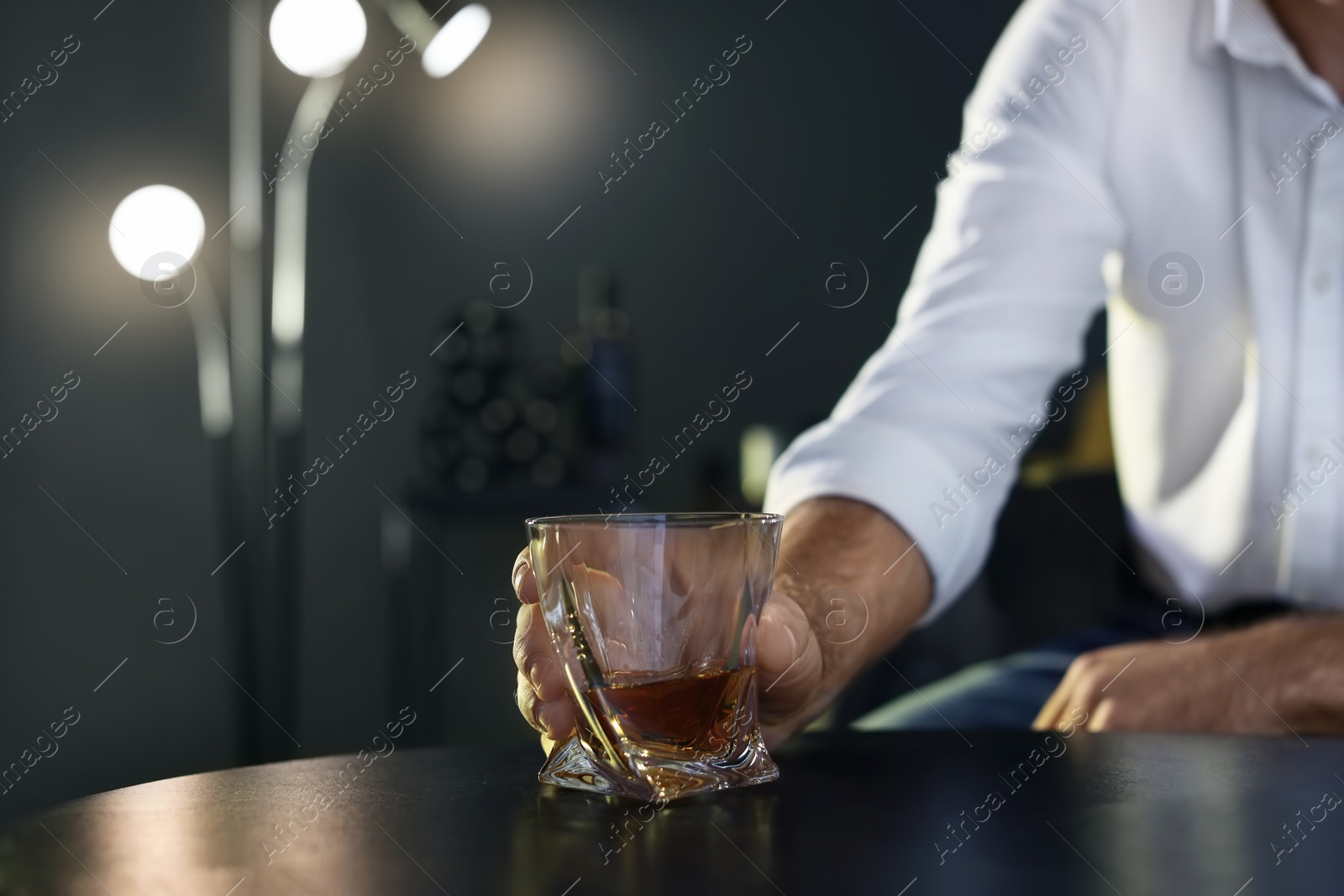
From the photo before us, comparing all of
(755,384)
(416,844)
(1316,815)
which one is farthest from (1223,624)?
(755,384)

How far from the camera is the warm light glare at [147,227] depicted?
5.46 ft

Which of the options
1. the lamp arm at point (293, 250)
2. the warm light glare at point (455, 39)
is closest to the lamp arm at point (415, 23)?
the warm light glare at point (455, 39)

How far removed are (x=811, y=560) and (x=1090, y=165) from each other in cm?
61

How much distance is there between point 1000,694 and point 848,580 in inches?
10.5

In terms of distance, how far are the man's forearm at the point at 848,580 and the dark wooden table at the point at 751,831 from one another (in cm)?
18

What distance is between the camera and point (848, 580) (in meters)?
0.74

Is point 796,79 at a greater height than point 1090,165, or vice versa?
point 796,79

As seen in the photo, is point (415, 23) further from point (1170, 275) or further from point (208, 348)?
point (1170, 275)

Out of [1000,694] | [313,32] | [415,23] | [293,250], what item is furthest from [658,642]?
[293,250]

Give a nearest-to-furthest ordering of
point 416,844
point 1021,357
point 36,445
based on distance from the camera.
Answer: point 416,844 < point 1021,357 < point 36,445

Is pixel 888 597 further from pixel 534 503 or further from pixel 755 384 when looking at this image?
pixel 755 384

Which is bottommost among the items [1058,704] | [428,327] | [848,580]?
[1058,704]

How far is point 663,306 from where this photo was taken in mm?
2762

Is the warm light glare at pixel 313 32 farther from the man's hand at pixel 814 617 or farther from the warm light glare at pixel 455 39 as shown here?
the man's hand at pixel 814 617
